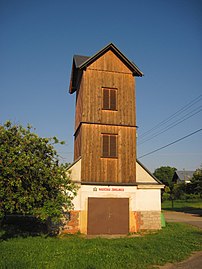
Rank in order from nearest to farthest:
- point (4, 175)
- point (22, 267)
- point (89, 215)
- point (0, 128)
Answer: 1. point (22, 267)
2. point (4, 175)
3. point (0, 128)
4. point (89, 215)

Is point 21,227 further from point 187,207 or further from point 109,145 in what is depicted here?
point 187,207

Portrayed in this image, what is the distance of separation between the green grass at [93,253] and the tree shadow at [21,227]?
137 centimetres

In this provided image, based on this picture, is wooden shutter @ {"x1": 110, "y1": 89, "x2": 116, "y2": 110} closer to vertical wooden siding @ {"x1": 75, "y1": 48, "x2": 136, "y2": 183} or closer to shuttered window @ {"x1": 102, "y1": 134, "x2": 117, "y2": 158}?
vertical wooden siding @ {"x1": 75, "y1": 48, "x2": 136, "y2": 183}

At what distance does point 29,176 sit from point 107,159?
6.15m

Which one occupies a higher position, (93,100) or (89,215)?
(93,100)

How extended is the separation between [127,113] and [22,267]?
41.7 feet

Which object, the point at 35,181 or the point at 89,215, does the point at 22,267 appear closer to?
the point at 35,181

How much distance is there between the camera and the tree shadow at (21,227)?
15.9 meters

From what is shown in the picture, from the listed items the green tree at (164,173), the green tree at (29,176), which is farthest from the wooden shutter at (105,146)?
the green tree at (164,173)

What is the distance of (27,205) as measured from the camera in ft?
43.5

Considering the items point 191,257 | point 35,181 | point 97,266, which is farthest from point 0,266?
point 191,257

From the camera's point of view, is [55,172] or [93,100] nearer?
[55,172]

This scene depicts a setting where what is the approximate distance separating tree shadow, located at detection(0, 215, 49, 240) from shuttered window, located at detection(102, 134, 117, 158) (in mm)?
6058

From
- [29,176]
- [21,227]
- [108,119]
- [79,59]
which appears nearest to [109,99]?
[108,119]
